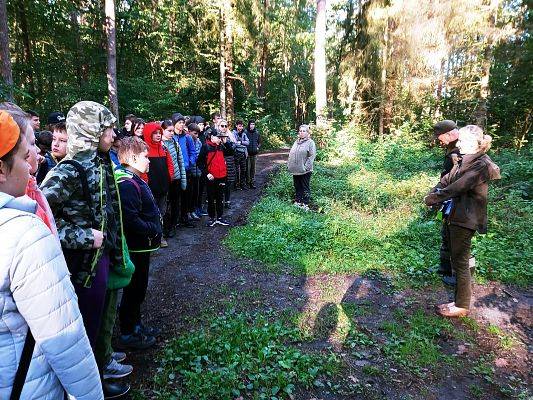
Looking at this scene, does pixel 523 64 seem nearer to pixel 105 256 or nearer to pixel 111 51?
pixel 111 51

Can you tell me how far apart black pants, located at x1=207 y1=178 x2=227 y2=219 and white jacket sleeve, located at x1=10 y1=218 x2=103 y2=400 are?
6.40 m

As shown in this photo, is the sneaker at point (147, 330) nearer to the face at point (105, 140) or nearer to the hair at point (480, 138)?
the face at point (105, 140)

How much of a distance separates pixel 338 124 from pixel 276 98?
16.6 m

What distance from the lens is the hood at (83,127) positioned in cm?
269

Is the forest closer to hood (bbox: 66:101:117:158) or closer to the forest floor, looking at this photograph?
the forest floor

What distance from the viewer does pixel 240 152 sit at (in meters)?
11.4

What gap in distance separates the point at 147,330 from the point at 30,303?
2.82 metres

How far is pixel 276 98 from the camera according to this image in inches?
1394

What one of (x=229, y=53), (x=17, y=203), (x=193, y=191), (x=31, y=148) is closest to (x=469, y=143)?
(x=31, y=148)

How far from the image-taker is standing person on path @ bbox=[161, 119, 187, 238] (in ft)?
22.7

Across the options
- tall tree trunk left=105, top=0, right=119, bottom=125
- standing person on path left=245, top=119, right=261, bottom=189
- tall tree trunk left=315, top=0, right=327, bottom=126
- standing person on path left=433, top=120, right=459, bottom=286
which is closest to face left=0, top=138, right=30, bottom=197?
standing person on path left=433, top=120, right=459, bottom=286

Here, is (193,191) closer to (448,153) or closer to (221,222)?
(221,222)

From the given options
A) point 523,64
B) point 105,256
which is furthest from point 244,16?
point 105,256

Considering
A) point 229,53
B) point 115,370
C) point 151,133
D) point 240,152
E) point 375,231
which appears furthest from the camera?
point 229,53
